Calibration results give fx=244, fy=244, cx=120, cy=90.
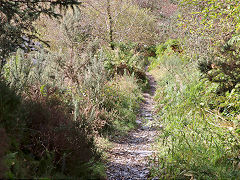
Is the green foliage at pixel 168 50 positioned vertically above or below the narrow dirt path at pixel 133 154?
above

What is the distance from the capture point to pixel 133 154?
4918 millimetres

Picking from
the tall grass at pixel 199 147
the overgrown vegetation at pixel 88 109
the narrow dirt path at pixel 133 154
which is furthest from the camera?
the narrow dirt path at pixel 133 154

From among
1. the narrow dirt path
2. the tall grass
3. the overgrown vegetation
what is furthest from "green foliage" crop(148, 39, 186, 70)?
the tall grass

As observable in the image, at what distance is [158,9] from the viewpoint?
2833 cm

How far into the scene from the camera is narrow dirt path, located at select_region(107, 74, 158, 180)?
160 inches

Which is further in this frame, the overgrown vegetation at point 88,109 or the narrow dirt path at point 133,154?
the narrow dirt path at point 133,154

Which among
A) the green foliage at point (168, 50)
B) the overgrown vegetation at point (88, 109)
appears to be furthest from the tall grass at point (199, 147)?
the green foliage at point (168, 50)

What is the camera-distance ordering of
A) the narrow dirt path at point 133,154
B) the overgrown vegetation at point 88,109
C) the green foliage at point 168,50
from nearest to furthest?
the overgrown vegetation at point 88,109
the narrow dirt path at point 133,154
the green foliage at point 168,50

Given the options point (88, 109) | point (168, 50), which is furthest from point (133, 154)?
point (168, 50)

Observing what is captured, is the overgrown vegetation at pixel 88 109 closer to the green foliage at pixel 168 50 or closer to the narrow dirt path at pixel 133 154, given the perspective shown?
the narrow dirt path at pixel 133 154

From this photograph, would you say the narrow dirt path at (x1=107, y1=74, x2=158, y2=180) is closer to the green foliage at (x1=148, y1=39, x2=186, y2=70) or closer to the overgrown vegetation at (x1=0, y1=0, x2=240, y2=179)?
the overgrown vegetation at (x1=0, y1=0, x2=240, y2=179)

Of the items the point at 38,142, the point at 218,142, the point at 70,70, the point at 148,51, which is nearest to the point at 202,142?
the point at 218,142

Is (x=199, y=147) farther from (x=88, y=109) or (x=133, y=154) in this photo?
(x=88, y=109)

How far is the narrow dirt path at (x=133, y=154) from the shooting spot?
4.06 m
